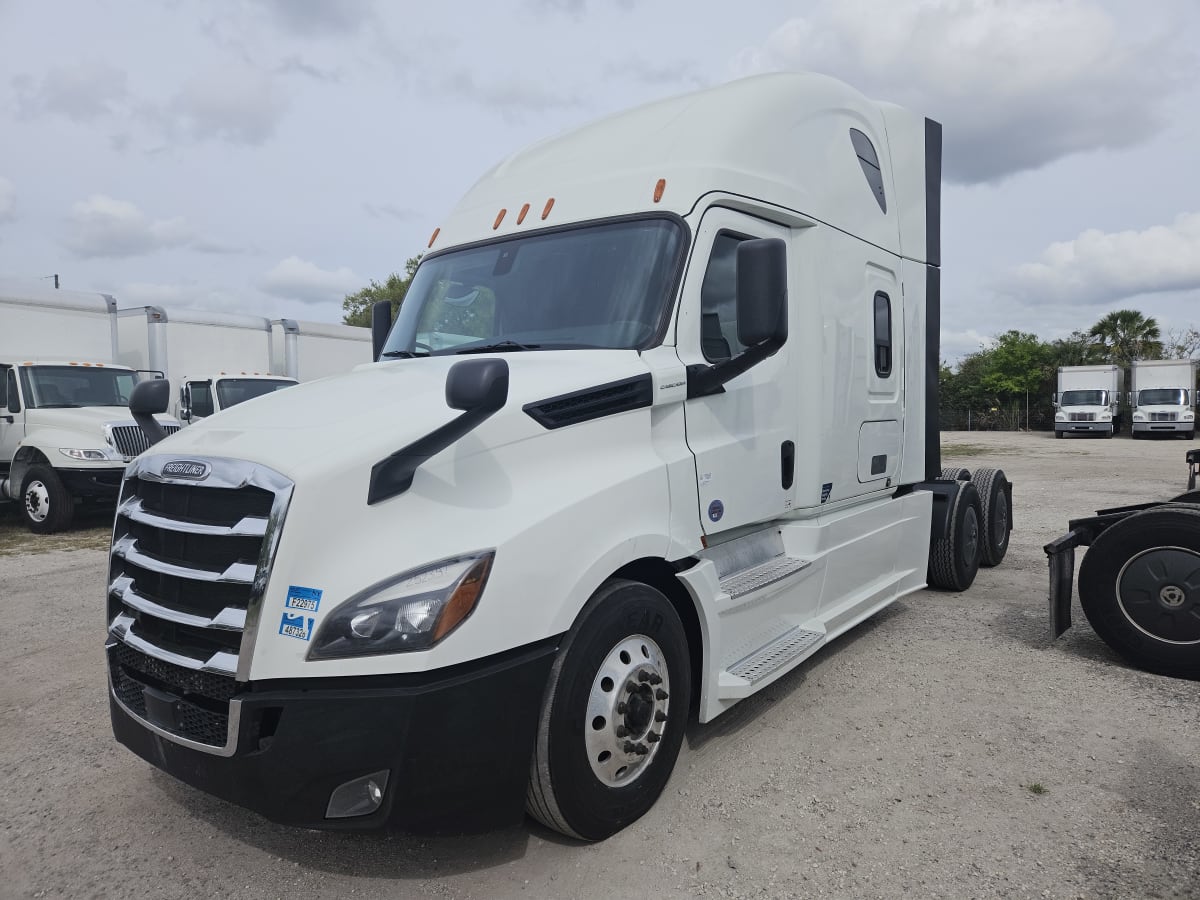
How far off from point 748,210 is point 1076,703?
3262 millimetres

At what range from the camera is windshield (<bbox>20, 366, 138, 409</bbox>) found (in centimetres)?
1197

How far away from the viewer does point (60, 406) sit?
1201 cm

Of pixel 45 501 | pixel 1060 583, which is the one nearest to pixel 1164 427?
pixel 1060 583

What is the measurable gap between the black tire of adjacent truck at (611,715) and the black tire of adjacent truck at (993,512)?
17.9 feet

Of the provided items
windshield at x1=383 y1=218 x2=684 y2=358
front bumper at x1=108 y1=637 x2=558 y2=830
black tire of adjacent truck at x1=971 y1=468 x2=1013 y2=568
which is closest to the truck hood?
windshield at x1=383 y1=218 x2=684 y2=358

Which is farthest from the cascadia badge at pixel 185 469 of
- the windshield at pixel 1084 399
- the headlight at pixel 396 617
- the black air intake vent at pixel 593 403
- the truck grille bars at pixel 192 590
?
the windshield at pixel 1084 399

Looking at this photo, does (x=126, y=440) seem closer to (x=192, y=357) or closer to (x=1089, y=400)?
(x=192, y=357)

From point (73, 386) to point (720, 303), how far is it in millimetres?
11850

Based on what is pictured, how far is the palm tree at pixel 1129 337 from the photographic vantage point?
40.4 m

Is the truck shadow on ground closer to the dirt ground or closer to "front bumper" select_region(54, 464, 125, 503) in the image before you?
the dirt ground

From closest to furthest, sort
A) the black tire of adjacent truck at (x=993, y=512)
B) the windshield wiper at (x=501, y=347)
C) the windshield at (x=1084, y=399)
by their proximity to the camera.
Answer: the windshield wiper at (x=501, y=347)
the black tire of adjacent truck at (x=993, y=512)
the windshield at (x=1084, y=399)

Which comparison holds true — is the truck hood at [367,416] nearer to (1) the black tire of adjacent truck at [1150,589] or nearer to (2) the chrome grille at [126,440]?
(1) the black tire of adjacent truck at [1150,589]

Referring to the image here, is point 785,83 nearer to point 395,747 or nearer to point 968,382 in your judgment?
point 395,747

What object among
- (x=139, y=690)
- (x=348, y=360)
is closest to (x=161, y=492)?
(x=139, y=690)
